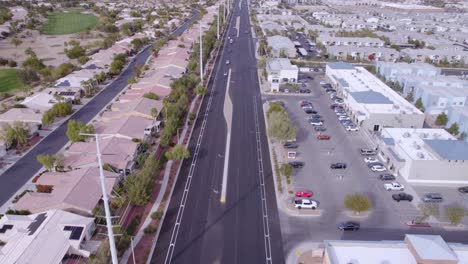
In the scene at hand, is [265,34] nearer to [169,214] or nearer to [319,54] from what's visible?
[319,54]

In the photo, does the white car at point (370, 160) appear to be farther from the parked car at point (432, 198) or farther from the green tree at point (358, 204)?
the green tree at point (358, 204)

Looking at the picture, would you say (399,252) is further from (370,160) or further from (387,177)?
(370,160)

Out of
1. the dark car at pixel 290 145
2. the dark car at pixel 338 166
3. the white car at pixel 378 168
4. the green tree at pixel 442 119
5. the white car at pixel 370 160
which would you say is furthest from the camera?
the green tree at pixel 442 119

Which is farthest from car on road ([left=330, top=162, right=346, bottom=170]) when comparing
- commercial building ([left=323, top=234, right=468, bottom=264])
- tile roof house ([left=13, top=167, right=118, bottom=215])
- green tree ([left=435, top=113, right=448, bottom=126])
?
tile roof house ([left=13, top=167, right=118, bottom=215])

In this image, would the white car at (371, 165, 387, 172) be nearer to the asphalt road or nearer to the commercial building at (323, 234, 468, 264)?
the commercial building at (323, 234, 468, 264)

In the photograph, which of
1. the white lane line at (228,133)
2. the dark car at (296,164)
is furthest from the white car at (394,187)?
the white lane line at (228,133)

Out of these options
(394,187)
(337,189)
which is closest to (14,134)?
(337,189)
